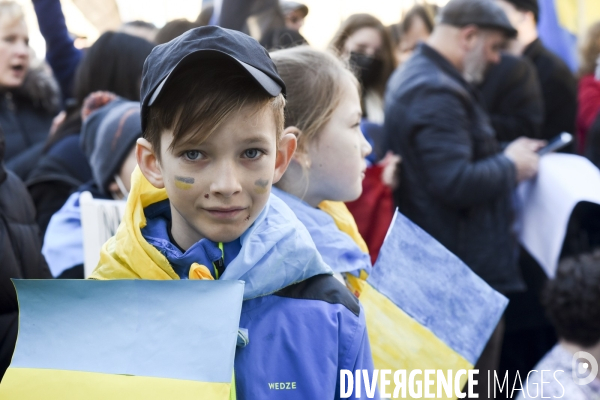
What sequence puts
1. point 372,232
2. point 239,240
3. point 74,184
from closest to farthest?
point 239,240 < point 74,184 < point 372,232

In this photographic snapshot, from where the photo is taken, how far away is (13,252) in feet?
7.47

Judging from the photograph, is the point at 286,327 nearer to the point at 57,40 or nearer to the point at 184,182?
the point at 184,182

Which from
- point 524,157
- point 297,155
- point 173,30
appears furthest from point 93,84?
point 524,157

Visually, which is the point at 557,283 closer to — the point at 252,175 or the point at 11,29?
the point at 252,175

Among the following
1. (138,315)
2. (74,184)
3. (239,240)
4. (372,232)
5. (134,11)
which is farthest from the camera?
(134,11)

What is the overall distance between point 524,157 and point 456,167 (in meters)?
0.42

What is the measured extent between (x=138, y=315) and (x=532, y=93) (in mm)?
3318

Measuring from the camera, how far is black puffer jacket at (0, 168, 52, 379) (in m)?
2.19

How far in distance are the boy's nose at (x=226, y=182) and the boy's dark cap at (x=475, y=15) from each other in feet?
9.21

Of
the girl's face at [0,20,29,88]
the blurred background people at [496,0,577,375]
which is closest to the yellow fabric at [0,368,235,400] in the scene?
the girl's face at [0,20,29,88]

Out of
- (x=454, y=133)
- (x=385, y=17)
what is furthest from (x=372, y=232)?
(x=385, y=17)

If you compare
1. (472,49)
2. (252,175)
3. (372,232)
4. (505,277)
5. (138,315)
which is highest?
(252,175)

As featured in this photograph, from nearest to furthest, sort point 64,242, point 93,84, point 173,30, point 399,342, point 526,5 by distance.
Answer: point 399,342 → point 64,242 → point 93,84 → point 173,30 → point 526,5

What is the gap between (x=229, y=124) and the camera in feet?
4.88
